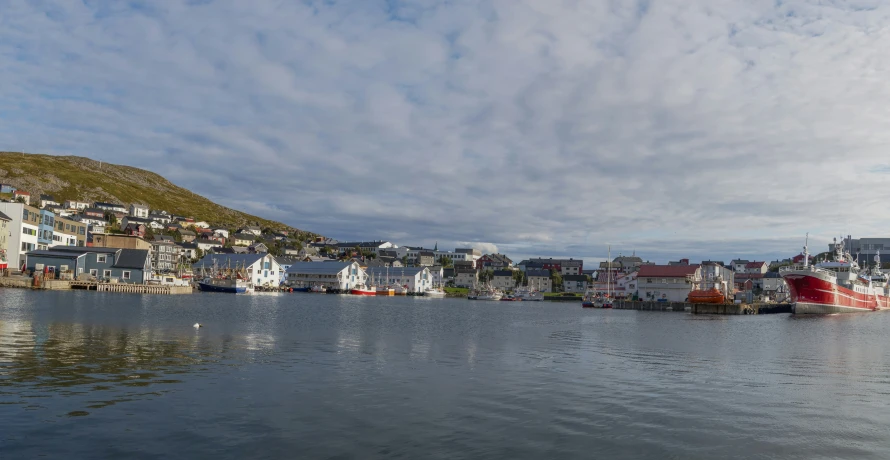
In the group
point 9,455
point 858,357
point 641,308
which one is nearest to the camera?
point 9,455

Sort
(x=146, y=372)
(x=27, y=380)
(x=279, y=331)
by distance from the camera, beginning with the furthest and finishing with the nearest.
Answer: (x=279, y=331), (x=146, y=372), (x=27, y=380)

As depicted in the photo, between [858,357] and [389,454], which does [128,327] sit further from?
[858,357]

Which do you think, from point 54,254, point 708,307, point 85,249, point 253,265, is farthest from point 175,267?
point 708,307

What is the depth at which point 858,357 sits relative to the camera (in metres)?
35.0

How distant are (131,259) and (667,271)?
102 m

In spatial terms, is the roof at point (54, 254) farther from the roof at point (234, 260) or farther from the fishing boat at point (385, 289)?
the fishing boat at point (385, 289)

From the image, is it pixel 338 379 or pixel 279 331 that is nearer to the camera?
pixel 338 379

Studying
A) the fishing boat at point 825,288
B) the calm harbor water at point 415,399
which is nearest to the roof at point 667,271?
the fishing boat at point 825,288

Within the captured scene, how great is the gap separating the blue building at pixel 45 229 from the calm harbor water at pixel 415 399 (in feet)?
292

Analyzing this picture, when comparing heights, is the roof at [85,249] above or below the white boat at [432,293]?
above

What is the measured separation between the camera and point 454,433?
15.7 metres

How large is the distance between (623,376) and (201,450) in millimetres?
17717

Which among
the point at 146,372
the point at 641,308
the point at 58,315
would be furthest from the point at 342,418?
the point at 641,308

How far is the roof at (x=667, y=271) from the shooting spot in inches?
4702
